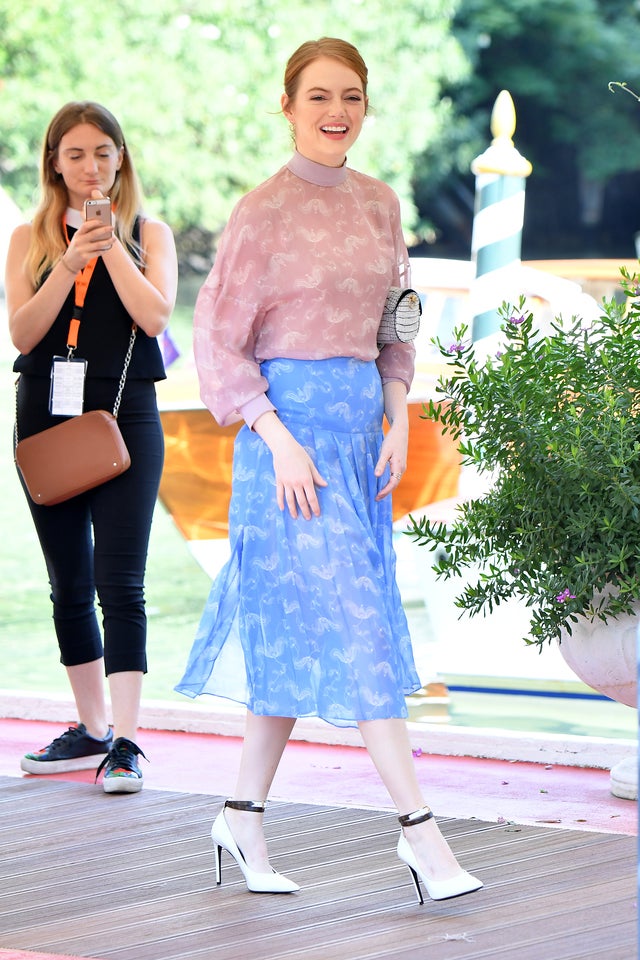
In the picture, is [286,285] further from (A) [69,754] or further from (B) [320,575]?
(A) [69,754]

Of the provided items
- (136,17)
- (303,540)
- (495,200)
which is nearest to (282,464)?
(303,540)

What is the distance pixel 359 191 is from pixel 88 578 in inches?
49.3

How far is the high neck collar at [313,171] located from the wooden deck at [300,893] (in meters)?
1.19

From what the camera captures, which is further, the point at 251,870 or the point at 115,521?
the point at 115,521

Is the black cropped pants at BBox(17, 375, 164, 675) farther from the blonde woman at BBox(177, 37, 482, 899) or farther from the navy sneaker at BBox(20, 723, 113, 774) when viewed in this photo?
the blonde woman at BBox(177, 37, 482, 899)

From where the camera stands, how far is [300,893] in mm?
2365

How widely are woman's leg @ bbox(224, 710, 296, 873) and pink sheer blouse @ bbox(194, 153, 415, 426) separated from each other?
0.52 metres

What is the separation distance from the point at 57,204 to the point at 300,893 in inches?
62.1

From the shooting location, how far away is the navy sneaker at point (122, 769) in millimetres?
2977

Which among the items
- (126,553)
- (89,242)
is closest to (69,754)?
(126,553)

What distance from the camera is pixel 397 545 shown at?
9.77 metres

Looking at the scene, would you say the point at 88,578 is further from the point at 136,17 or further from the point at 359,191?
the point at 136,17

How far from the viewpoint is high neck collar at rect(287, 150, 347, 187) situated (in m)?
2.32

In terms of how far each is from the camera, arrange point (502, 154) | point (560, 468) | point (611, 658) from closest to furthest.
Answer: point (560, 468) < point (611, 658) < point (502, 154)
